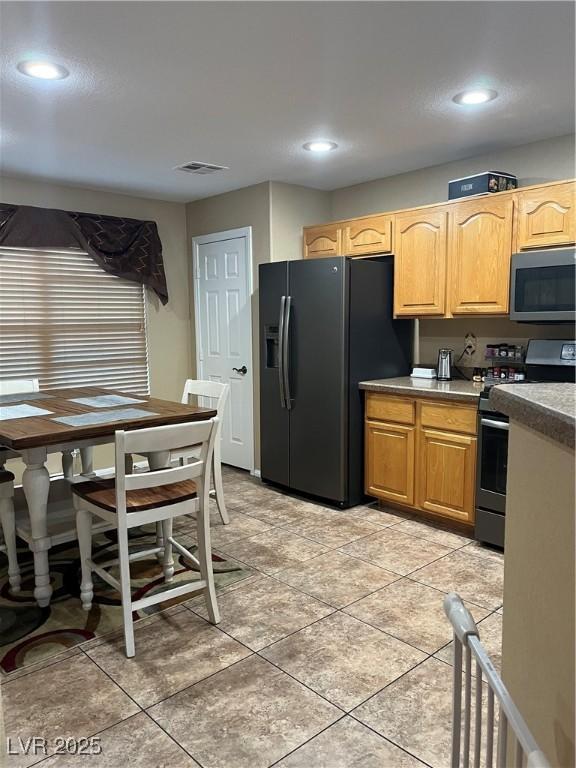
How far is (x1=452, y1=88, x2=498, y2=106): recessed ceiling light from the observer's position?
2797 mm

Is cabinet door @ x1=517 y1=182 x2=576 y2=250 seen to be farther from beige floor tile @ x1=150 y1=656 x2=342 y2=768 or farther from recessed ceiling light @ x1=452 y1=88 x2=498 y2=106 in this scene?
beige floor tile @ x1=150 y1=656 x2=342 y2=768

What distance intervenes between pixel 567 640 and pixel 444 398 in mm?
2785

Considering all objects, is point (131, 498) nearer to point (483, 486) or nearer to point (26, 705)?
point (26, 705)

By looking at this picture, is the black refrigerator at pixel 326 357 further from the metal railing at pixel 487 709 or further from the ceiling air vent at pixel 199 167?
the metal railing at pixel 487 709

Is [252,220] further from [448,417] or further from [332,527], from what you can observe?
[332,527]

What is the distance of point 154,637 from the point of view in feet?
8.22

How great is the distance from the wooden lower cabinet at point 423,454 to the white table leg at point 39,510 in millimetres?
2218

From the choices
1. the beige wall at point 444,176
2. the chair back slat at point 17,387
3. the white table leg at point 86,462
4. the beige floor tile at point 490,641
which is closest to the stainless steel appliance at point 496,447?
the beige floor tile at point 490,641

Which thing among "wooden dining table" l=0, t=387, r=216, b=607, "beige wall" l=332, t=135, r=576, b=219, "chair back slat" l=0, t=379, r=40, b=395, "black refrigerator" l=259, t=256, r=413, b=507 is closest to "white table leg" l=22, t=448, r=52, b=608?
"wooden dining table" l=0, t=387, r=216, b=607

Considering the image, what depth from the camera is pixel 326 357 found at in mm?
4066

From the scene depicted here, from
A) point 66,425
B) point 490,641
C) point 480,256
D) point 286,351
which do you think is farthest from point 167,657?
point 480,256

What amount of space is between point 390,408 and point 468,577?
50.3 inches

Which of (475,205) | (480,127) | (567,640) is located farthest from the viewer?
(475,205)

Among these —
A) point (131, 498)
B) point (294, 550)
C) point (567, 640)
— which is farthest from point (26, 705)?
point (567, 640)
